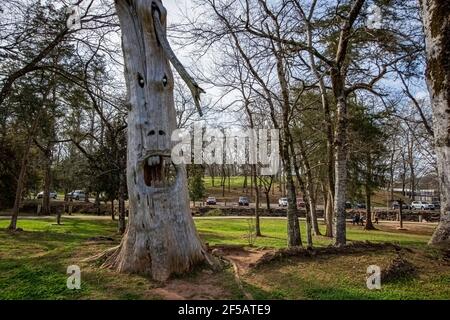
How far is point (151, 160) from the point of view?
5.86 meters

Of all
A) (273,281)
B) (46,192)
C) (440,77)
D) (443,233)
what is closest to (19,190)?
(46,192)

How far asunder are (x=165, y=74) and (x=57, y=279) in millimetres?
3722

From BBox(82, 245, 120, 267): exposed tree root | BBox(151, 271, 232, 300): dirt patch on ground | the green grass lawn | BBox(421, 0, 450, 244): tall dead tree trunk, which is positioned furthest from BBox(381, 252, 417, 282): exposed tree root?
BBox(82, 245, 120, 267): exposed tree root

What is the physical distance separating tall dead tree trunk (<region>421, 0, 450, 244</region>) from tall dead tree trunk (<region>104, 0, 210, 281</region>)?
421 centimetres

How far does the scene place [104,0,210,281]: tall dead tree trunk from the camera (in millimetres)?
5582

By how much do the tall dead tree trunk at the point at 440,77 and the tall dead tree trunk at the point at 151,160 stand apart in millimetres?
4206

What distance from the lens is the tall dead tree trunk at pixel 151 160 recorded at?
5.58 m

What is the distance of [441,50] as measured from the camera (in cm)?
577

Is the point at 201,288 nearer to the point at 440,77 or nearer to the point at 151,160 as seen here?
the point at 151,160

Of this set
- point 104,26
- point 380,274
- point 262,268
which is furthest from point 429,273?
point 104,26

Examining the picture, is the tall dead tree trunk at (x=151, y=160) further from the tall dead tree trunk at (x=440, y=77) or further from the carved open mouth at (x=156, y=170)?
the tall dead tree trunk at (x=440, y=77)

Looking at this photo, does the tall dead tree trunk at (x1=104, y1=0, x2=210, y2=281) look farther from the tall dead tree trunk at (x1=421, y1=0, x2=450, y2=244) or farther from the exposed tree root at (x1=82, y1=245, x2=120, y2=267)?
the tall dead tree trunk at (x1=421, y1=0, x2=450, y2=244)

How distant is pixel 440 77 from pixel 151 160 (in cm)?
493

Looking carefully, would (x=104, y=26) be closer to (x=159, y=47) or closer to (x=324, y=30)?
(x=159, y=47)
